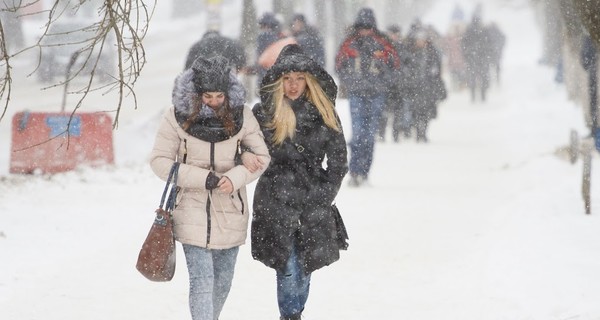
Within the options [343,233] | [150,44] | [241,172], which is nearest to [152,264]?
[241,172]

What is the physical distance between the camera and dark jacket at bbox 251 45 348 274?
539 cm

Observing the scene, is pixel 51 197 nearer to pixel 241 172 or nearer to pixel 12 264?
pixel 12 264

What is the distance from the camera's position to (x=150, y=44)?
49.8 meters

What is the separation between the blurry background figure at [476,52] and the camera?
2802 centimetres

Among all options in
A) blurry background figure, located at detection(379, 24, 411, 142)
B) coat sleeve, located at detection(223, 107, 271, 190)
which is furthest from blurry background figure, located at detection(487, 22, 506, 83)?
coat sleeve, located at detection(223, 107, 271, 190)

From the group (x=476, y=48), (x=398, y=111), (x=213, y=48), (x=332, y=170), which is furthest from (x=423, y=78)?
(x=332, y=170)

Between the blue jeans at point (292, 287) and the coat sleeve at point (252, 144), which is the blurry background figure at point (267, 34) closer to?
the blue jeans at point (292, 287)

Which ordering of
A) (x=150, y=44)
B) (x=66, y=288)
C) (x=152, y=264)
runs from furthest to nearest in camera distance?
(x=150, y=44)
(x=66, y=288)
(x=152, y=264)

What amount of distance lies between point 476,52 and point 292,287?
23384mm

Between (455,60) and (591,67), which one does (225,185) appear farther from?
(455,60)

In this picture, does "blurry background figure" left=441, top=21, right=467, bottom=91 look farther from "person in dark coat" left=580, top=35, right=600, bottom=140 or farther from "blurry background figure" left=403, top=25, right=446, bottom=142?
"person in dark coat" left=580, top=35, right=600, bottom=140

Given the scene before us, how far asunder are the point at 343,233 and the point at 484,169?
355 inches

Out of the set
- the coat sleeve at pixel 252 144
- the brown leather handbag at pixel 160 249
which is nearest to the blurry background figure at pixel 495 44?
the coat sleeve at pixel 252 144

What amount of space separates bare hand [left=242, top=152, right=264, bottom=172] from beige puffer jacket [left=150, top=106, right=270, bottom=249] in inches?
1.0
